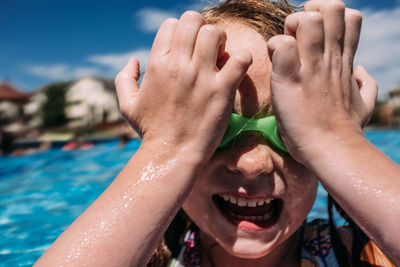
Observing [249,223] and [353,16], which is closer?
[353,16]

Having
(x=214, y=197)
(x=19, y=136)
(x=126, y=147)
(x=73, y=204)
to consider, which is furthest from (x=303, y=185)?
(x=19, y=136)

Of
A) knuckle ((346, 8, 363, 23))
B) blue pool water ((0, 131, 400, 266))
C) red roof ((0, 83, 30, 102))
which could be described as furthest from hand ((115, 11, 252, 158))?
red roof ((0, 83, 30, 102))

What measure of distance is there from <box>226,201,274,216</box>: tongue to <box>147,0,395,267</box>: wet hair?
57 centimetres

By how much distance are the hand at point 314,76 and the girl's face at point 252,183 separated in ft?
0.97

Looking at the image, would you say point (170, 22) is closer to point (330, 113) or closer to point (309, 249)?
point (330, 113)

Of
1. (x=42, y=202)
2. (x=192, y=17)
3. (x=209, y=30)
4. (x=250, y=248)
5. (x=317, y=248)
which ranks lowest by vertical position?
(x=317, y=248)

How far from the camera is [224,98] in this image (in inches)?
58.3

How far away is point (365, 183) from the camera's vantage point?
137 centimetres

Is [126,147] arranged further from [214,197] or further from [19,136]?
[214,197]

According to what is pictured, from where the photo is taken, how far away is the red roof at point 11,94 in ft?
127

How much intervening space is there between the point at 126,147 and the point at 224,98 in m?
12.5

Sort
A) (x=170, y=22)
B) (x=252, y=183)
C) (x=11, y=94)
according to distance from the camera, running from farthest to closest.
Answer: (x=11, y=94), (x=252, y=183), (x=170, y=22)

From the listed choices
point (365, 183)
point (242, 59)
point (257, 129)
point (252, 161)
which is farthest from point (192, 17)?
point (365, 183)

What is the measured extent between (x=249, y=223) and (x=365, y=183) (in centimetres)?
73
